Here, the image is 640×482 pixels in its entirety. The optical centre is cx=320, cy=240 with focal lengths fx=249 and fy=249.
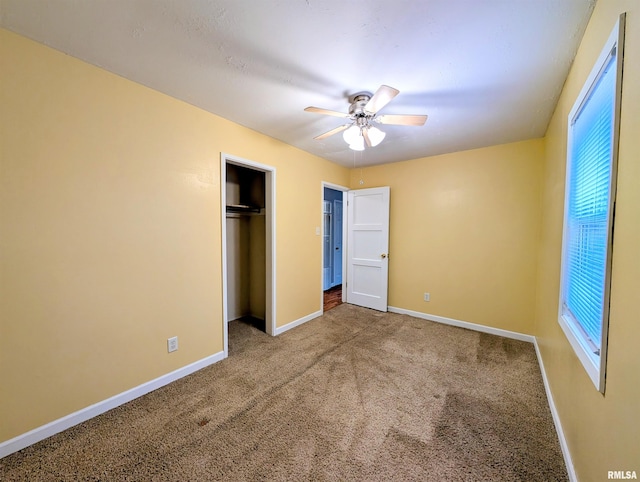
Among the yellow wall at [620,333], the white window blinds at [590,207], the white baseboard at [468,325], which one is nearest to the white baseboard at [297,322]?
the white baseboard at [468,325]

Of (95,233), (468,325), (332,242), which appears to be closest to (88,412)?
(95,233)

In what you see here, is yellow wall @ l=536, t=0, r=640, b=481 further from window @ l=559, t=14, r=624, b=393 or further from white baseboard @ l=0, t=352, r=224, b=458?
white baseboard @ l=0, t=352, r=224, b=458

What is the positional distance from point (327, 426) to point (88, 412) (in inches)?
65.9

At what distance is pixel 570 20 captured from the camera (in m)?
1.30

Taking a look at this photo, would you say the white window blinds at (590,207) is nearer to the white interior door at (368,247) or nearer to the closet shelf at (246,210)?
the white interior door at (368,247)

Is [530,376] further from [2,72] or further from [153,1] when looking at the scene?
[2,72]

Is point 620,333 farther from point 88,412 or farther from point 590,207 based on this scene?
point 88,412

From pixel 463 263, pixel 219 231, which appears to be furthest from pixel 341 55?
pixel 463 263

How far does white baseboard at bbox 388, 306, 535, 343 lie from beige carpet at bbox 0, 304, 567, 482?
38 centimetres

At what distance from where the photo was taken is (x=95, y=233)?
5.75 feet

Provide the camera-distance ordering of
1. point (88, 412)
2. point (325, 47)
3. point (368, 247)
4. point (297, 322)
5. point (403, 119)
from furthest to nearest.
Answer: point (368, 247) < point (297, 322) < point (403, 119) < point (88, 412) < point (325, 47)

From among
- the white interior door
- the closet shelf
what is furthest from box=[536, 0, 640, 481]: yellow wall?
the closet shelf

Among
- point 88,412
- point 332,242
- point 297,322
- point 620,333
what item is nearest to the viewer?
point 620,333

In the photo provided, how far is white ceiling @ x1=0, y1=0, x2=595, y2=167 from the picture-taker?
49.9 inches
